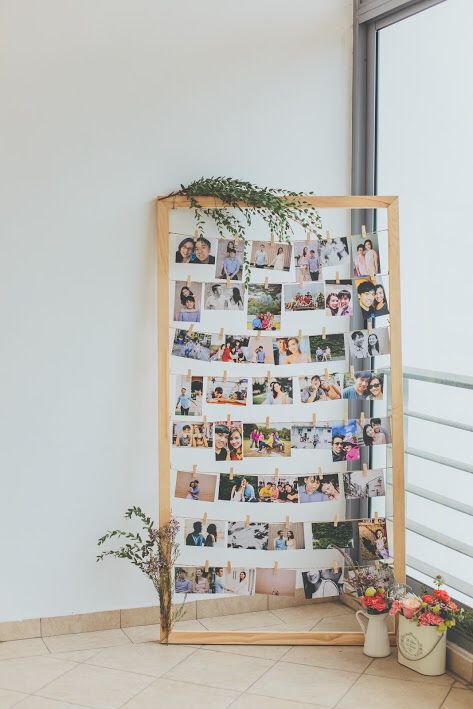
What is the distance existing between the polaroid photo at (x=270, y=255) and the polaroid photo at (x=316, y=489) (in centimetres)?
80

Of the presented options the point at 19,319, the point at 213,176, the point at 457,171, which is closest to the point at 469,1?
Result: the point at 457,171

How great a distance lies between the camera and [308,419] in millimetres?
3301

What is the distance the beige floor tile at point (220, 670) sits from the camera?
9.16 ft

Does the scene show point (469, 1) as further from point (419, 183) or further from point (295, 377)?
point (295, 377)

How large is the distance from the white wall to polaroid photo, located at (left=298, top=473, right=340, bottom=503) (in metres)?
0.60

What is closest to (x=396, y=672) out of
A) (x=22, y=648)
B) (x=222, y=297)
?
(x=22, y=648)

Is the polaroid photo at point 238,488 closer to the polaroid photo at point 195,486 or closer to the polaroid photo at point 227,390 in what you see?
the polaroid photo at point 195,486

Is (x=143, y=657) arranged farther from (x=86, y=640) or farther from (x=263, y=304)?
(x=263, y=304)

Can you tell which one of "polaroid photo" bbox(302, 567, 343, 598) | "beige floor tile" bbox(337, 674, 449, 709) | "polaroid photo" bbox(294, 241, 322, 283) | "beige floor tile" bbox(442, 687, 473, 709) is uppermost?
"polaroid photo" bbox(294, 241, 322, 283)

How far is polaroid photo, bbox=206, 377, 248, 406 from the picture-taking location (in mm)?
3176

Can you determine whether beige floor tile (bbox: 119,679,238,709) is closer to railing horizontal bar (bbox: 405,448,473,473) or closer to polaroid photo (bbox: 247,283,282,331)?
railing horizontal bar (bbox: 405,448,473,473)

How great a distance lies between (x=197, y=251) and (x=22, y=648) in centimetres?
159

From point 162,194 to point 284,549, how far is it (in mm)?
1439

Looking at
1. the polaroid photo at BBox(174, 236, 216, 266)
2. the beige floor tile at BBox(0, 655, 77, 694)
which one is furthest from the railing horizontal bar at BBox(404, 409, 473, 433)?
the beige floor tile at BBox(0, 655, 77, 694)
